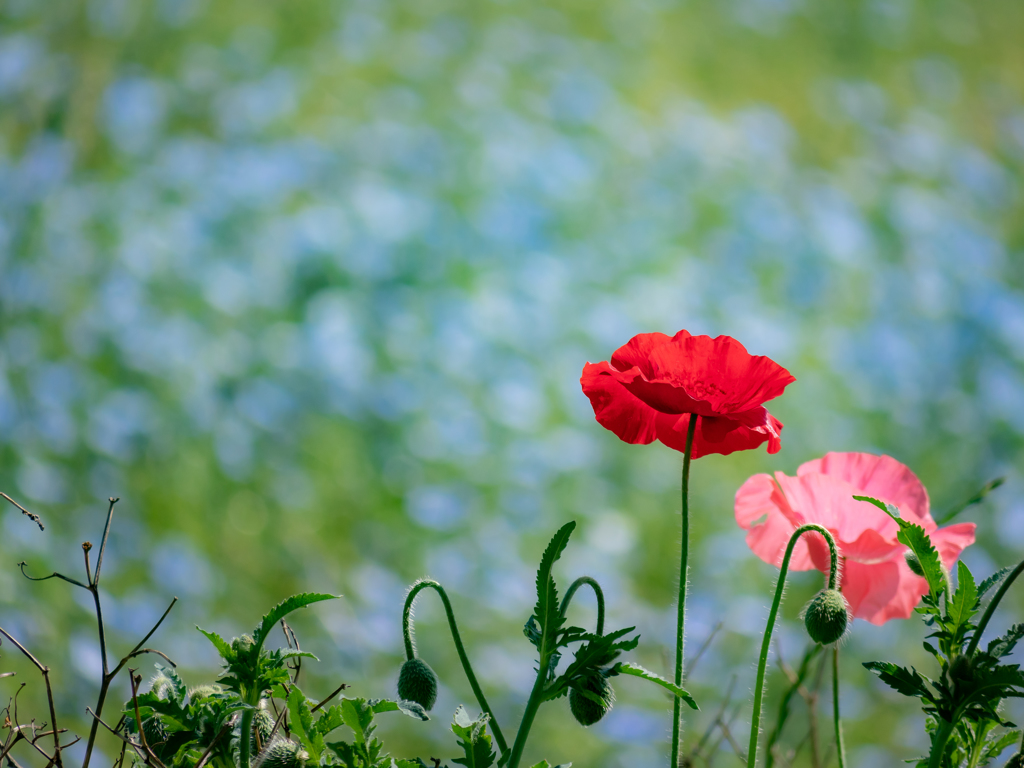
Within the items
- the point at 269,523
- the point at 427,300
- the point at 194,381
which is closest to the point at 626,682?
the point at 269,523

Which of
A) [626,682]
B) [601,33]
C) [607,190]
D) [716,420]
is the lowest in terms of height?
[626,682]

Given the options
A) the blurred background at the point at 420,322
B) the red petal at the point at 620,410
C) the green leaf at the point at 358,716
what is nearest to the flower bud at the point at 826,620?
the red petal at the point at 620,410

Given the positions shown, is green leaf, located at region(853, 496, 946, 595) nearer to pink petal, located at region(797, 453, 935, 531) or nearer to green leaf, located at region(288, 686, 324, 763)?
pink petal, located at region(797, 453, 935, 531)

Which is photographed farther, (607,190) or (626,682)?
(607,190)

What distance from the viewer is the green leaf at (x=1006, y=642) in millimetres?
418

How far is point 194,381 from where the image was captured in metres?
2.14

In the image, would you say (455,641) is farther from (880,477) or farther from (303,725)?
(880,477)

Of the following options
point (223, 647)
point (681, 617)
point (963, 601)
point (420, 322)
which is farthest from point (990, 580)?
point (420, 322)

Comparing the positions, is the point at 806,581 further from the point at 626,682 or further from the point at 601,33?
the point at 601,33

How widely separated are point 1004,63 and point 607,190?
5.15 feet

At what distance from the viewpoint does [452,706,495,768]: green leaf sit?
0.43 m

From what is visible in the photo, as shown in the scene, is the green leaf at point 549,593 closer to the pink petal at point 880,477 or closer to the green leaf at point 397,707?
the green leaf at point 397,707

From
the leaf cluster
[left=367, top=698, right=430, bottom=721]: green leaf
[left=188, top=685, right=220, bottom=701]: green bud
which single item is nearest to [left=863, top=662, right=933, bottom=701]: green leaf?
the leaf cluster

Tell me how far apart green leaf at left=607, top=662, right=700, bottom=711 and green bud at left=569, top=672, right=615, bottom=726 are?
11 millimetres
